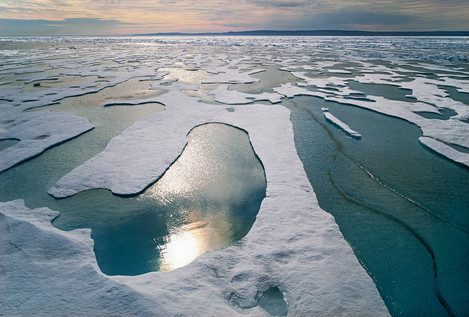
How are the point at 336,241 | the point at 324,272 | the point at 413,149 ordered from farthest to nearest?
the point at 413,149, the point at 336,241, the point at 324,272

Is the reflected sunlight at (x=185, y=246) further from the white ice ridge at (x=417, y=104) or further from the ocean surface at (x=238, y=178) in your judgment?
the white ice ridge at (x=417, y=104)

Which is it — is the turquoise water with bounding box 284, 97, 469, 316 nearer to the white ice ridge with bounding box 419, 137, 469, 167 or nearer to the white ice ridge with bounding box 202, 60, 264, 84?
the white ice ridge with bounding box 419, 137, 469, 167

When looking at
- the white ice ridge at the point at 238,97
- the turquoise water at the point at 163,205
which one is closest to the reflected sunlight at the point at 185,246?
the turquoise water at the point at 163,205

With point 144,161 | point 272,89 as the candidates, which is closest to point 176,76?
point 272,89

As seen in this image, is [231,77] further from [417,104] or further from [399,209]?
[399,209]

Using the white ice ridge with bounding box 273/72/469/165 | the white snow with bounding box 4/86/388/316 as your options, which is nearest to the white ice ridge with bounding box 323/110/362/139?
the white ice ridge with bounding box 273/72/469/165

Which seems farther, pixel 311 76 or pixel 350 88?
pixel 311 76

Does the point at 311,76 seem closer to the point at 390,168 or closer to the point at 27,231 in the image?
the point at 390,168
